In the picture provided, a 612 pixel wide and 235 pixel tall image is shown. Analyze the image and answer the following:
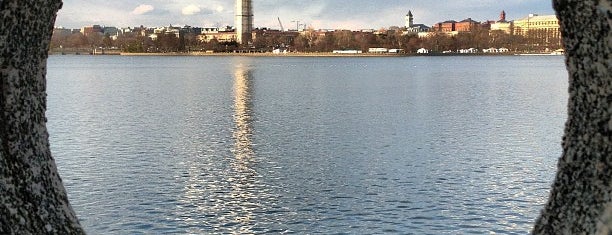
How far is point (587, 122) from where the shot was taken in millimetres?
1713

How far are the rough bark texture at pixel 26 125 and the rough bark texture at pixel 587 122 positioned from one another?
4.94ft

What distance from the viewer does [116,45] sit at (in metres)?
160

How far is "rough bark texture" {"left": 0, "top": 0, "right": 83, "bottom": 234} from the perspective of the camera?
7.02ft

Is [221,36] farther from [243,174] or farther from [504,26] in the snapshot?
[243,174]

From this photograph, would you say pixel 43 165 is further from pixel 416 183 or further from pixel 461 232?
pixel 416 183

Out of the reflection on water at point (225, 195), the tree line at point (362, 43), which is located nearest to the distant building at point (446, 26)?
the tree line at point (362, 43)

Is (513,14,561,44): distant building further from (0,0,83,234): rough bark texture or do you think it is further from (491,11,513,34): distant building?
(0,0,83,234): rough bark texture

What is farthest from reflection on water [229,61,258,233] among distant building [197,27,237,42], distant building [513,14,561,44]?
distant building [197,27,237,42]

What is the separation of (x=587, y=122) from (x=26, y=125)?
1.62m

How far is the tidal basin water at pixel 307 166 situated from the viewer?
10227 millimetres

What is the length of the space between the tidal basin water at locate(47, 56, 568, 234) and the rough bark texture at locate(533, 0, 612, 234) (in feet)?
26.1

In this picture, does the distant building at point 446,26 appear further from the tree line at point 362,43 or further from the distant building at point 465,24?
the tree line at point 362,43

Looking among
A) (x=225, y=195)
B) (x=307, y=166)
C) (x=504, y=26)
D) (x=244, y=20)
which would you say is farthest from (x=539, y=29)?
(x=225, y=195)

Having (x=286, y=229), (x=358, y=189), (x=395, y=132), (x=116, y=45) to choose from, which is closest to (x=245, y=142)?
(x=395, y=132)
